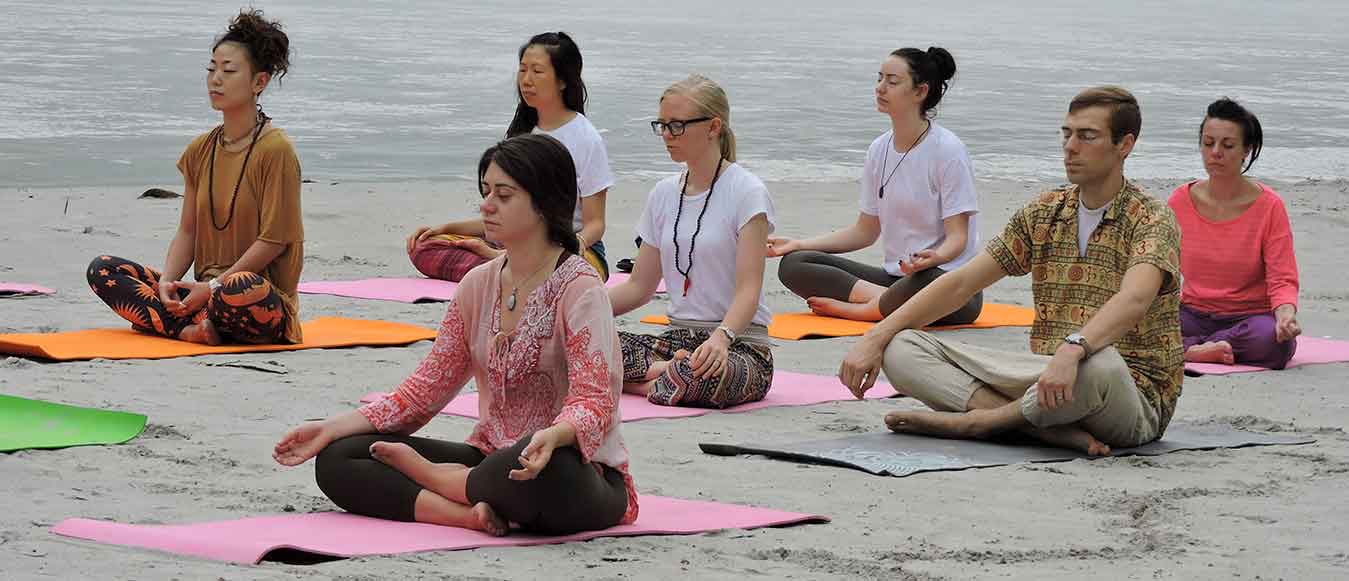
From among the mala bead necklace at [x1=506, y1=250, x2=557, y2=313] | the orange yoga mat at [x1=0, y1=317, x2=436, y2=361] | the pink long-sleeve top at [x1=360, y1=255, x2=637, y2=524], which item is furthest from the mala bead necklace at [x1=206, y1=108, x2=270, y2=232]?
the mala bead necklace at [x1=506, y1=250, x2=557, y2=313]

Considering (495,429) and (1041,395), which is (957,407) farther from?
(495,429)

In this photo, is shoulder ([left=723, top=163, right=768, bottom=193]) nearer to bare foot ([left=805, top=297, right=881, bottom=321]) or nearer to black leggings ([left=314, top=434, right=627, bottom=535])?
black leggings ([left=314, top=434, right=627, bottom=535])

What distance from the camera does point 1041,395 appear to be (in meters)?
5.41

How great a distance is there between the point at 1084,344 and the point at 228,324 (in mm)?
3464

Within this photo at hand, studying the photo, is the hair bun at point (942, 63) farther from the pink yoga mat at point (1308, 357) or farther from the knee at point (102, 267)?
the knee at point (102, 267)

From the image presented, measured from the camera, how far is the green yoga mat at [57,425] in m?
5.28

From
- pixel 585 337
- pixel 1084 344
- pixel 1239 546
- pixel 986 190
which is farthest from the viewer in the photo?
pixel 986 190

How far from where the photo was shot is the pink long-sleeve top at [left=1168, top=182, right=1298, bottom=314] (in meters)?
7.51

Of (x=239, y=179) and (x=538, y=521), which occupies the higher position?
(x=239, y=179)

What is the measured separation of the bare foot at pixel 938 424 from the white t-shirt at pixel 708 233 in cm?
79

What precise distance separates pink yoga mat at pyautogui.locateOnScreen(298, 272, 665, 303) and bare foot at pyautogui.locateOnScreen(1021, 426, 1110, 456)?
148 inches

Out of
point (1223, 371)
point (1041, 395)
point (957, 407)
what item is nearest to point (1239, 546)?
point (1041, 395)

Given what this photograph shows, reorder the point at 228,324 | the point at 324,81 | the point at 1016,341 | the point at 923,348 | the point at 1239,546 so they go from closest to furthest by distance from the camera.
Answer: the point at 1239,546
the point at 923,348
the point at 228,324
the point at 1016,341
the point at 324,81

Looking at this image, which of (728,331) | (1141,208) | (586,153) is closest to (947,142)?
(586,153)
